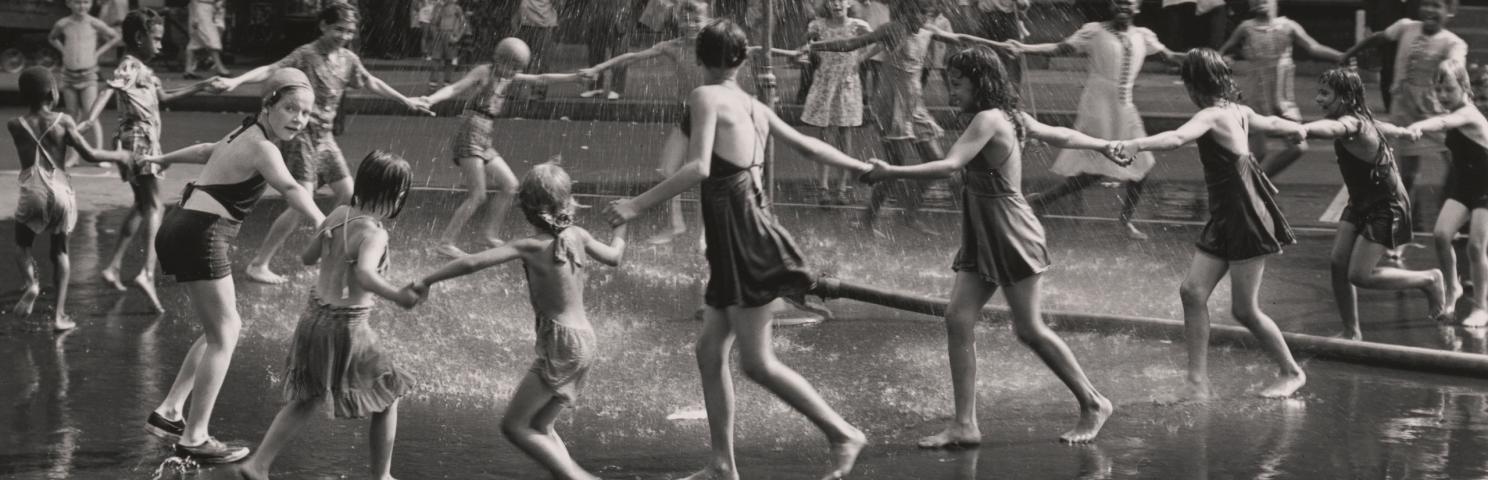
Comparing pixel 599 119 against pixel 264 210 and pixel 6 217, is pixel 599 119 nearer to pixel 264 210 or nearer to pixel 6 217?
pixel 264 210

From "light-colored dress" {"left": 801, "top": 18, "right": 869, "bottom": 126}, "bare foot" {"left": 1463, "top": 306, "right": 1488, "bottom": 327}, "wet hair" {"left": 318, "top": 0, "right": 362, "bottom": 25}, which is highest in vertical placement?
"wet hair" {"left": 318, "top": 0, "right": 362, "bottom": 25}

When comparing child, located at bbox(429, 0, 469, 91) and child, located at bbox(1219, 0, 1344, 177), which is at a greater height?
child, located at bbox(1219, 0, 1344, 177)

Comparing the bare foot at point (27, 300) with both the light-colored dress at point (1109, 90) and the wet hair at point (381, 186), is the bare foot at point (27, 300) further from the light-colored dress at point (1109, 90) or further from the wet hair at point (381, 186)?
the light-colored dress at point (1109, 90)

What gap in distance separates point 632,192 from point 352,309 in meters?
10.5

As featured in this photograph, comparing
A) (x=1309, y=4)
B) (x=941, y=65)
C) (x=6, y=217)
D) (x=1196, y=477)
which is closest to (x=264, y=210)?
(x=6, y=217)

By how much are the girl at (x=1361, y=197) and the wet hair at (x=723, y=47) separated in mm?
3660

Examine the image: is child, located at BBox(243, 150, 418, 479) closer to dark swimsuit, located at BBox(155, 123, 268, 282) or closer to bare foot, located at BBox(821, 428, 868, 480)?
dark swimsuit, located at BBox(155, 123, 268, 282)

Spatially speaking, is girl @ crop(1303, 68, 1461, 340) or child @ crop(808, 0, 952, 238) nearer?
girl @ crop(1303, 68, 1461, 340)

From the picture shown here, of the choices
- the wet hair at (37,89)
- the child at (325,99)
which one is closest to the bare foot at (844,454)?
the child at (325,99)

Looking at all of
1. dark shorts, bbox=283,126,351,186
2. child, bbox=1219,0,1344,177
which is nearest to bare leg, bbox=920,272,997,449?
dark shorts, bbox=283,126,351,186

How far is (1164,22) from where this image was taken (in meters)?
27.3

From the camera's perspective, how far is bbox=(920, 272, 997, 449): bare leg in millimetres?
7379

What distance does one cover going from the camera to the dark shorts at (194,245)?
7.09 m

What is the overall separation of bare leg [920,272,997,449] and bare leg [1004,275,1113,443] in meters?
0.14
